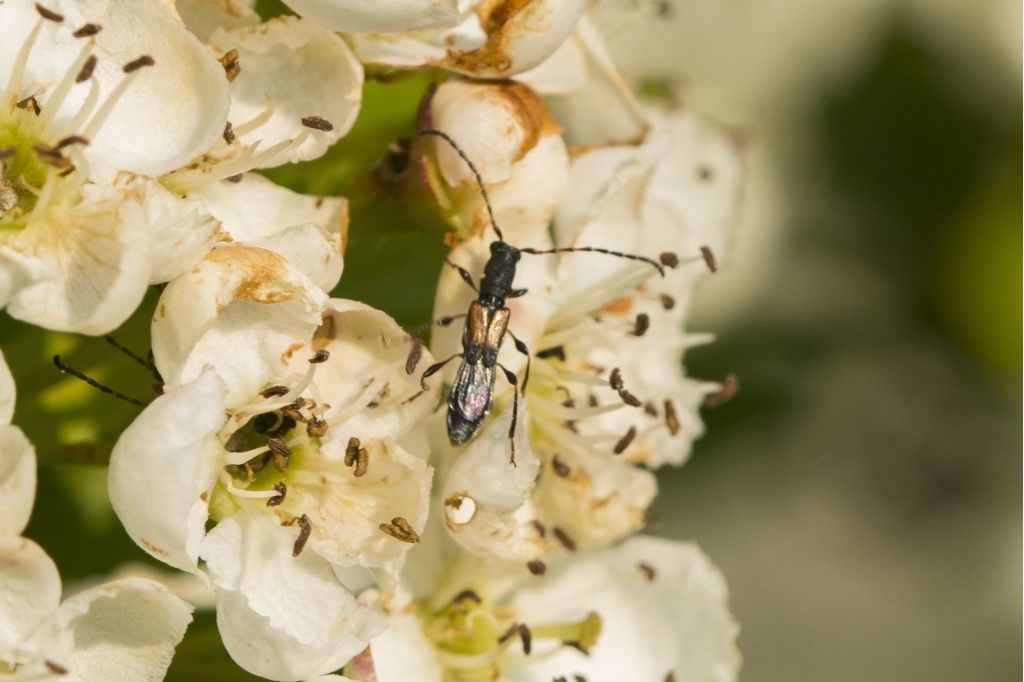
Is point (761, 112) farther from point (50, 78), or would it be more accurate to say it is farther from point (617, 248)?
point (50, 78)

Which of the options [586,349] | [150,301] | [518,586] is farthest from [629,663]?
[150,301]

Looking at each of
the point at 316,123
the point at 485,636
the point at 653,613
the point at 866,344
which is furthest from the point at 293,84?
the point at 866,344

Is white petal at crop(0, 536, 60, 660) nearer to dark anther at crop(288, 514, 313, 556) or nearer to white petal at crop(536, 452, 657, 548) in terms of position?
dark anther at crop(288, 514, 313, 556)

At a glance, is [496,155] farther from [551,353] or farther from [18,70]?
[18,70]

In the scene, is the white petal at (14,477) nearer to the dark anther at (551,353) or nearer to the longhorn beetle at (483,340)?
the longhorn beetle at (483,340)

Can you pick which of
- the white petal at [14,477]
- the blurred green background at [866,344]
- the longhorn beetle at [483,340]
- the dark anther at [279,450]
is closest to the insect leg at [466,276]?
the longhorn beetle at [483,340]
